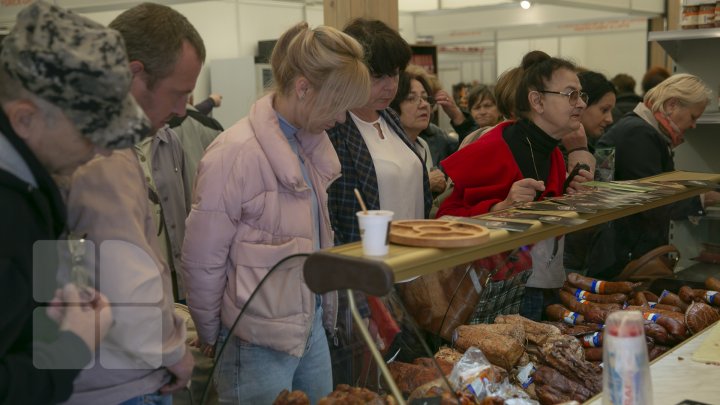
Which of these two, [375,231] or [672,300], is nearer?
[375,231]

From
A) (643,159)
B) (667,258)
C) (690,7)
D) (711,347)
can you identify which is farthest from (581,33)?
(711,347)

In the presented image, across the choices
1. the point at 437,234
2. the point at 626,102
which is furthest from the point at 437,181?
the point at 626,102

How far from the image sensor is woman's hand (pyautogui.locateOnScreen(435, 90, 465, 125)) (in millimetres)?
4910

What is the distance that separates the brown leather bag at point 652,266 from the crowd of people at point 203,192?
0.04 meters

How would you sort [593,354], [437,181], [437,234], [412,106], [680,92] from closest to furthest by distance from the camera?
[437,234] → [593,354] → [412,106] → [437,181] → [680,92]

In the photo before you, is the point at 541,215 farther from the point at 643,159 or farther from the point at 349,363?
the point at 643,159

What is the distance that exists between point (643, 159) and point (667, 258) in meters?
1.29

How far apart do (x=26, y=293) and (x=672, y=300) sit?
2.30 metres

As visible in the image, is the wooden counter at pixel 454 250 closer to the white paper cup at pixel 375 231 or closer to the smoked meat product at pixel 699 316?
the white paper cup at pixel 375 231

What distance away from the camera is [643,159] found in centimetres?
426

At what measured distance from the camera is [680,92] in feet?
14.7

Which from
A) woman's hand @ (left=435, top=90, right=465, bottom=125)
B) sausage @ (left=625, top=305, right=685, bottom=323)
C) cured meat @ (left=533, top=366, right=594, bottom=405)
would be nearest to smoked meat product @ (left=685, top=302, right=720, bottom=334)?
sausage @ (left=625, top=305, right=685, bottom=323)

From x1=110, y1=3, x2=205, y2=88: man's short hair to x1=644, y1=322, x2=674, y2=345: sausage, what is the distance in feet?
5.73

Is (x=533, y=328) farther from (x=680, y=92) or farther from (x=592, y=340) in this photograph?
(x=680, y=92)
